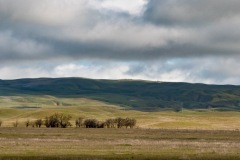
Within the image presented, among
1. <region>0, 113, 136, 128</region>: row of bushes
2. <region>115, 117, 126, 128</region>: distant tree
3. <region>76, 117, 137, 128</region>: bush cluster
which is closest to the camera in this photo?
<region>76, 117, 137, 128</region>: bush cluster

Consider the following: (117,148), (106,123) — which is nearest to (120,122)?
(106,123)

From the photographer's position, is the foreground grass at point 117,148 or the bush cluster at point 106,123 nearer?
the foreground grass at point 117,148

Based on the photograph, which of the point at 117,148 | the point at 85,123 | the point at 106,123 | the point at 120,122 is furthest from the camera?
the point at 120,122

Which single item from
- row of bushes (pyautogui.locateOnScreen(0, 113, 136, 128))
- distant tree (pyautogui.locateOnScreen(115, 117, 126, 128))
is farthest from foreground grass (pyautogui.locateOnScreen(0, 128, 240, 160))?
distant tree (pyautogui.locateOnScreen(115, 117, 126, 128))

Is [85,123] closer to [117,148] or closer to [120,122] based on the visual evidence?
[120,122]

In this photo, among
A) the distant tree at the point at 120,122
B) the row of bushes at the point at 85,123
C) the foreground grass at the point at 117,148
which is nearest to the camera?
the foreground grass at the point at 117,148

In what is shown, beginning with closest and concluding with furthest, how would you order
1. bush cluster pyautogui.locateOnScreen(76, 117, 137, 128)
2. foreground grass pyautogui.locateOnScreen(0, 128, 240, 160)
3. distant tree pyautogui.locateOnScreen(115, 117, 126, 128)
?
foreground grass pyautogui.locateOnScreen(0, 128, 240, 160) → bush cluster pyautogui.locateOnScreen(76, 117, 137, 128) → distant tree pyautogui.locateOnScreen(115, 117, 126, 128)

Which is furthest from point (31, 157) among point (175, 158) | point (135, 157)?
point (175, 158)

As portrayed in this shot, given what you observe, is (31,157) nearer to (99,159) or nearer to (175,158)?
(99,159)


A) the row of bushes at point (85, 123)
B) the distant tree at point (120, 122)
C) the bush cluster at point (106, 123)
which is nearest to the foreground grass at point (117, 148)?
the bush cluster at point (106, 123)

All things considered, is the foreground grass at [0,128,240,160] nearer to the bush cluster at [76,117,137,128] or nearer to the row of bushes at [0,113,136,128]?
the bush cluster at [76,117,137,128]

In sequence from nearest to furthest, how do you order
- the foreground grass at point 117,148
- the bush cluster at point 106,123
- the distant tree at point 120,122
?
the foreground grass at point 117,148 < the bush cluster at point 106,123 < the distant tree at point 120,122

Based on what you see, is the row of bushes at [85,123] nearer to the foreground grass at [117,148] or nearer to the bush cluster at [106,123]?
the bush cluster at [106,123]

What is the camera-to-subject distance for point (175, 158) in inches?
1827
